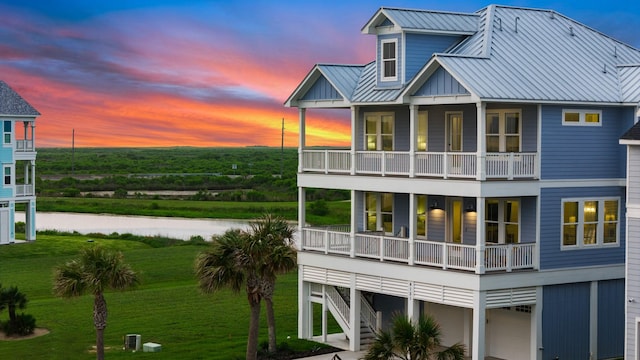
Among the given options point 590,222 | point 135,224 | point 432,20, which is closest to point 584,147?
point 590,222

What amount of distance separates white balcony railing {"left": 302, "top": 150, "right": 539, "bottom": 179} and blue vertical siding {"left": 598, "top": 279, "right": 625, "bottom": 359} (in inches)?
197

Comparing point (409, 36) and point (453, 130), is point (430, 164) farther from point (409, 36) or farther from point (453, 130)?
point (409, 36)

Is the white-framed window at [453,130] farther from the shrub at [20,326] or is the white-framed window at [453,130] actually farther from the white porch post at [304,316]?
the shrub at [20,326]

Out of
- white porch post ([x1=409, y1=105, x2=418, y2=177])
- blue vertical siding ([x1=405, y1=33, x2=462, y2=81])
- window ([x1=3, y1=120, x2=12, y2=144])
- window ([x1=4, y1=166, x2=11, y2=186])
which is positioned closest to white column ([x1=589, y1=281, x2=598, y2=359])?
white porch post ([x1=409, y1=105, x2=418, y2=177])

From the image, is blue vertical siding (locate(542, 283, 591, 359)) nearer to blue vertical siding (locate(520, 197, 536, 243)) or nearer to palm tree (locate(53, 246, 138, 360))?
blue vertical siding (locate(520, 197, 536, 243))

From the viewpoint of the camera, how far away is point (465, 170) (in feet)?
106

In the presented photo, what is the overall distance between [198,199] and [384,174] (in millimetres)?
82631

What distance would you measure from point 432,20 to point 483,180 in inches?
261

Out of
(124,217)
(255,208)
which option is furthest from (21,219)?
(255,208)

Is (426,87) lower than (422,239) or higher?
higher

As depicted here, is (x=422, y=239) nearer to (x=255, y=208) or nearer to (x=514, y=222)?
(x=514, y=222)

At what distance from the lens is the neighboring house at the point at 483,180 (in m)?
32.4

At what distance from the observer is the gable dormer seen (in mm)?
35094

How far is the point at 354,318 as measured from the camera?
3638 cm
